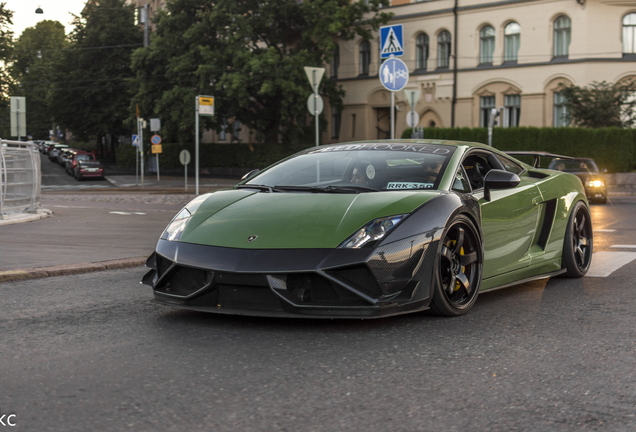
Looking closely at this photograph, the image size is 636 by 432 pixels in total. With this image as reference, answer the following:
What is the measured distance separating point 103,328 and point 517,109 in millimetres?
40261

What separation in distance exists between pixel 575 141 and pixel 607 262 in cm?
2784

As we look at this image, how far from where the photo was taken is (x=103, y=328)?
5.24 meters

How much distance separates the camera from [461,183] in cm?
616

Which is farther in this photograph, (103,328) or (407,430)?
(103,328)

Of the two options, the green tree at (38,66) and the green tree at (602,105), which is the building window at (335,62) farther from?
the green tree at (38,66)

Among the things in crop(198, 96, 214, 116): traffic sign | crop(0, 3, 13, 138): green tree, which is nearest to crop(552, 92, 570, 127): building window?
crop(198, 96, 214, 116): traffic sign

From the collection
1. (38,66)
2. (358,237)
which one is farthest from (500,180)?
(38,66)

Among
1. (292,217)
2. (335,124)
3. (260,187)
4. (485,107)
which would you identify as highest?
(485,107)

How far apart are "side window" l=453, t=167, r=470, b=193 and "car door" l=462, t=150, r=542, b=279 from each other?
3.9 inches

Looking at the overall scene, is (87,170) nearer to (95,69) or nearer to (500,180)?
(95,69)

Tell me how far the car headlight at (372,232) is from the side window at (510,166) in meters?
2.24

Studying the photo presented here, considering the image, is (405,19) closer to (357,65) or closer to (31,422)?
(357,65)

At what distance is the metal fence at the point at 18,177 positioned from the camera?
47.2 feet

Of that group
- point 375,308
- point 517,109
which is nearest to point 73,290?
point 375,308
